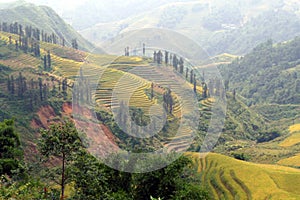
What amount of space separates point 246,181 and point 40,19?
11880 cm

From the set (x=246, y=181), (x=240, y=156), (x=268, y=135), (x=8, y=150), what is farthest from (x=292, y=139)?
(x=8, y=150)

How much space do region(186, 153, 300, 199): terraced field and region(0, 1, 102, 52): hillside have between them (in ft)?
336

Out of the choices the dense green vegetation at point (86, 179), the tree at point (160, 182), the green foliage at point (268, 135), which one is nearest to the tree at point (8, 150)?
the dense green vegetation at point (86, 179)

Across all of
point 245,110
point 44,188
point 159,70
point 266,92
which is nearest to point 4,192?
point 44,188

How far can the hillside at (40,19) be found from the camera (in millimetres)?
122625

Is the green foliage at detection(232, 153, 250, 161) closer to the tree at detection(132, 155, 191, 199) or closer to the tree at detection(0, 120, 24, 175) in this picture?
the tree at detection(132, 155, 191, 199)

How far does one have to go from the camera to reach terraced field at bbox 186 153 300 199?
25828mm

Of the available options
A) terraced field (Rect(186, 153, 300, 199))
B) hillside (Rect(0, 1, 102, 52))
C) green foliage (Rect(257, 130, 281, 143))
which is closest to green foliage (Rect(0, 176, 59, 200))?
terraced field (Rect(186, 153, 300, 199))

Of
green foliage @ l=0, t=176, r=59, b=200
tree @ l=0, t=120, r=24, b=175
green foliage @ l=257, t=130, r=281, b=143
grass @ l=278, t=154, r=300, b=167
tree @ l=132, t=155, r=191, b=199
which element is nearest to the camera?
green foliage @ l=0, t=176, r=59, b=200

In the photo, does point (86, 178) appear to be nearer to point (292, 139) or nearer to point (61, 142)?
point (61, 142)

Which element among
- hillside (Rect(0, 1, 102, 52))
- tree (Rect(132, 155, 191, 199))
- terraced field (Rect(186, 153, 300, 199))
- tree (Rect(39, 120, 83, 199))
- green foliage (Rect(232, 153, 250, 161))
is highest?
hillside (Rect(0, 1, 102, 52))

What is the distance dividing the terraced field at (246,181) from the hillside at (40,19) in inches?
4032

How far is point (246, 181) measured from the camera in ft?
91.5

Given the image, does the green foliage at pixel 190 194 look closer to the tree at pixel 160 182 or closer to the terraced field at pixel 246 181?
the tree at pixel 160 182
